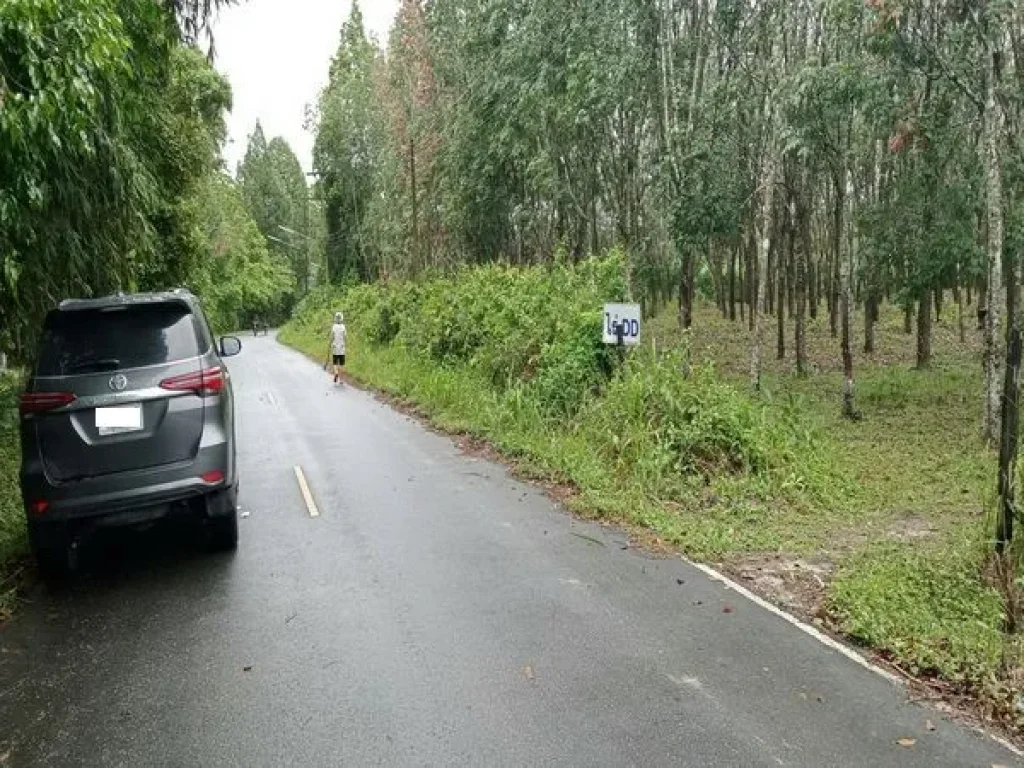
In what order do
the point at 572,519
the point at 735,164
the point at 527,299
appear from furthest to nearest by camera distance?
the point at 735,164 → the point at 527,299 → the point at 572,519

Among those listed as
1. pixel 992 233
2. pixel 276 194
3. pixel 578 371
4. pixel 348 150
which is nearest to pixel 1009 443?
pixel 578 371

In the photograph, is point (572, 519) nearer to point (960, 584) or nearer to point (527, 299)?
point (960, 584)

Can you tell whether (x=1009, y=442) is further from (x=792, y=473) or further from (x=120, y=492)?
(x=120, y=492)

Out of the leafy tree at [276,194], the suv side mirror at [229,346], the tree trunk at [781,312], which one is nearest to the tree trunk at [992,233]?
the tree trunk at [781,312]

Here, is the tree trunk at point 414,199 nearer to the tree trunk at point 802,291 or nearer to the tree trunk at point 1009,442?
the tree trunk at point 802,291

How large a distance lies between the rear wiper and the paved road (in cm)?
162

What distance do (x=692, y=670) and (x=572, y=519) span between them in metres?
3.26

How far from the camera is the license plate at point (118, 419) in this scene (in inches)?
216

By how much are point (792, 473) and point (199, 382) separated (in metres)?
5.95

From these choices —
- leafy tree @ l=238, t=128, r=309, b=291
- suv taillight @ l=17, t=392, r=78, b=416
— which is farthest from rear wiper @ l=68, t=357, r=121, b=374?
leafy tree @ l=238, t=128, r=309, b=291

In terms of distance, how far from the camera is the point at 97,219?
316 inches

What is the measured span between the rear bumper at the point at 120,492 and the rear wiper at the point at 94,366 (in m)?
0.71

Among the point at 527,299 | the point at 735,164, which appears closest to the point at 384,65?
the point at 735,164

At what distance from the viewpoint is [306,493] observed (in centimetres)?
864
